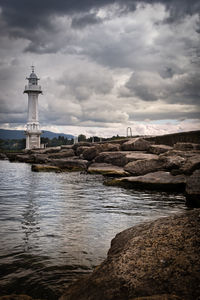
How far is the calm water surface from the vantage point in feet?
12.0

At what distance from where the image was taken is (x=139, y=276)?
253 cm

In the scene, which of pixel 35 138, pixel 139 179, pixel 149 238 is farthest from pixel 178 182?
pixel 35 138

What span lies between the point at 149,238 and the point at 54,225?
3.70 m

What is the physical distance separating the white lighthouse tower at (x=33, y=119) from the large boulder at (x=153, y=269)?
266ft

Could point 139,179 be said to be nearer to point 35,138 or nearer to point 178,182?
point 178,182

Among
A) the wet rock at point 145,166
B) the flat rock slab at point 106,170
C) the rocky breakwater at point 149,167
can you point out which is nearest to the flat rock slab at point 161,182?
the rocky breakwater at point 149,167

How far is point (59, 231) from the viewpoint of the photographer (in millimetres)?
5824

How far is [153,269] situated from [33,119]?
83.3 meters

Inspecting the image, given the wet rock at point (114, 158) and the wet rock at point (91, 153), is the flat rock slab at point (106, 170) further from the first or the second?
the wet rock at point (91, 153)

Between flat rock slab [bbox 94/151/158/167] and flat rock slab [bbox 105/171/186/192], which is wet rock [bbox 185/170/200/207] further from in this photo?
flat rock slab [bbox 94/151/158/167]

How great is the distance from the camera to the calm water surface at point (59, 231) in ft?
12.0

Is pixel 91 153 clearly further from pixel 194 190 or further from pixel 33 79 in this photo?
pixel 33 79

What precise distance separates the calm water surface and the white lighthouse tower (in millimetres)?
73187

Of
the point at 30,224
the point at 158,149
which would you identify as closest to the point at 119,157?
the point at 158,149
